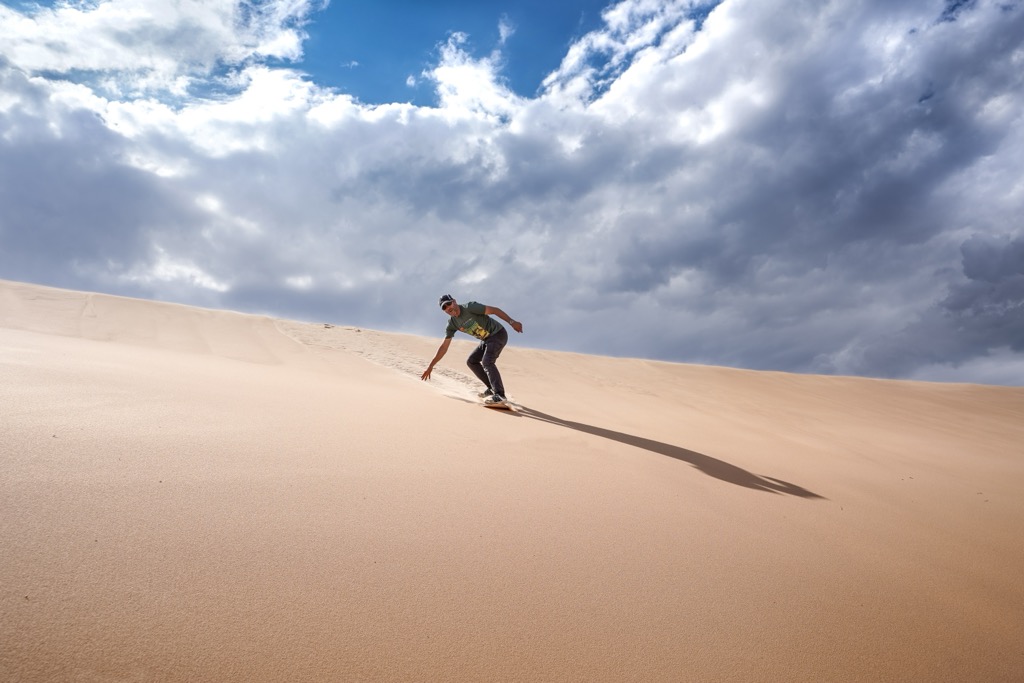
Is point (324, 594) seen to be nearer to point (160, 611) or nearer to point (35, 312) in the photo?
point (160, 611)

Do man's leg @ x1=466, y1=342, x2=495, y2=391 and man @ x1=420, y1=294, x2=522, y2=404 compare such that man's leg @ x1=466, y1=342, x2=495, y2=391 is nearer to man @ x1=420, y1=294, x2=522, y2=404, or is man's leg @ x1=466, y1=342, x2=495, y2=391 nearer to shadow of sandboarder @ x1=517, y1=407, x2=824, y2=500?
man @ x1=420, y1=294, x2=522, y2=404

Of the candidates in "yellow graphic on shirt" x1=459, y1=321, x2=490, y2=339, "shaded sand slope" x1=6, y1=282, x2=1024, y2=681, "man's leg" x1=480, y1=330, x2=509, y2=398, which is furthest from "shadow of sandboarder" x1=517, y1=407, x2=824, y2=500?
"yellow graphic on shirt" x1=459, y1=321, x2=490, y2=339

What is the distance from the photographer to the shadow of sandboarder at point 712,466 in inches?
161

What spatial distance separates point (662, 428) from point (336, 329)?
923 cm

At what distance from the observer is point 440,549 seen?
Answer: 2.19 m

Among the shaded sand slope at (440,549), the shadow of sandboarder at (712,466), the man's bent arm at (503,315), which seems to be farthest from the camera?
the man's bent arm at (503,315)

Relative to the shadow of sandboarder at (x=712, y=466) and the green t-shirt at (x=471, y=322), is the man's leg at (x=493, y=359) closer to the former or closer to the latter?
the green t-shirt at (x=471, y=322)

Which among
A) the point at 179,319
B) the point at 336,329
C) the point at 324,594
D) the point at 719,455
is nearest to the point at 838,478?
the point at 719,455

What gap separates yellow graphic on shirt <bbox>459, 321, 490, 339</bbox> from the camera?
22.0ft

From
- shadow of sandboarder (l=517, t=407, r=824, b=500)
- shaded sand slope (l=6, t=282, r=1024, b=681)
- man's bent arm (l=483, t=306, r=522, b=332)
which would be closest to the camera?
shaded sand slope (l=6, t=282, r=1024, b=681)

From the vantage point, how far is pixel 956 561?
2.96 m

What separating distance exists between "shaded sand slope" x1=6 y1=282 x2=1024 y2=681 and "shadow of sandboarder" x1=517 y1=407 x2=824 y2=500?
39 millimetres

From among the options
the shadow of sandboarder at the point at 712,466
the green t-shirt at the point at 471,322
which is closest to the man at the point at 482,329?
the green t-shirt at the point at 471,322

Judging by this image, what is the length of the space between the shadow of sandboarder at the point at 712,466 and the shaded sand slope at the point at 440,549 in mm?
39
